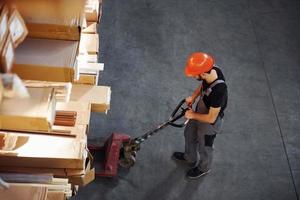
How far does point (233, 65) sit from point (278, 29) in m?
1.32

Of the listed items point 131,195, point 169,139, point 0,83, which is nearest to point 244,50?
point 169,139

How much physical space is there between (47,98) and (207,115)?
7.53ft

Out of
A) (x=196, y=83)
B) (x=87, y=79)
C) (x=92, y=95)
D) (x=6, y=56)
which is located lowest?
(x=196, y=83)

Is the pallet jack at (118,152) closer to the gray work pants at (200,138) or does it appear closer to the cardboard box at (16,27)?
the gray work pants at (200,138)

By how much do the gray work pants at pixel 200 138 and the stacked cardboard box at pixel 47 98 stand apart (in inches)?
44.0

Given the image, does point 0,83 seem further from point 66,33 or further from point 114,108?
point 114,108

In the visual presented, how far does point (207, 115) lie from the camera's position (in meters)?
4.24

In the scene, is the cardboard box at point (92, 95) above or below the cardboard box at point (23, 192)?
above

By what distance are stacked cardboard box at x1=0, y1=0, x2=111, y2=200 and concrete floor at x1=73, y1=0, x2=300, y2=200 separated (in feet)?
4.22

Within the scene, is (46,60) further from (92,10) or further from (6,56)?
(92,10)

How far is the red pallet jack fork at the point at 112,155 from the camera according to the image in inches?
194

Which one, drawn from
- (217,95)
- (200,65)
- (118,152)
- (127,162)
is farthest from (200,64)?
(127,162)

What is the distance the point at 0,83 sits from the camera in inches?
72.0

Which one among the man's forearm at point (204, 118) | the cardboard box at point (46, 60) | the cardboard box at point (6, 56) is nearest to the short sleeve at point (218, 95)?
the man's forearm at point (204, 118)
